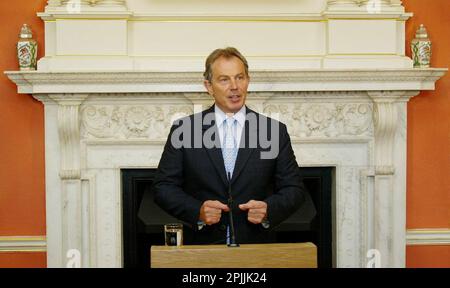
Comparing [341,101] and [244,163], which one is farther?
[341,101]

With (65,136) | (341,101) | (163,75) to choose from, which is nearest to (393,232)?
(341,101)

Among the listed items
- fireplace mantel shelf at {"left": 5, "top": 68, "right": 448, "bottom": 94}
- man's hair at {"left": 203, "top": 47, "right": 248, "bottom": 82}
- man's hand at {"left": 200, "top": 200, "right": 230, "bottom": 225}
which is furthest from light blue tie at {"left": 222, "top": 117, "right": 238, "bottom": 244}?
fireplace mantel shelf at {"left": 5, "top": 68, "right": 448, "bottom": 94}

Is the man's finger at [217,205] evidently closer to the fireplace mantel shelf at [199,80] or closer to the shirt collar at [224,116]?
the shirt collar at [224,116]

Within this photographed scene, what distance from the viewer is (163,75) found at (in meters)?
3.39

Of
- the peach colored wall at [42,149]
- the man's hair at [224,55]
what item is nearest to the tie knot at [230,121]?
the man's hair at [224,55]

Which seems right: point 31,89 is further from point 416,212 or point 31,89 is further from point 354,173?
point 416,212

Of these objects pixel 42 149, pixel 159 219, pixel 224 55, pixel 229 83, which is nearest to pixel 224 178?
pixel 229 83

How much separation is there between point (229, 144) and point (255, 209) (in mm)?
380

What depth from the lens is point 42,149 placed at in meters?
3.55

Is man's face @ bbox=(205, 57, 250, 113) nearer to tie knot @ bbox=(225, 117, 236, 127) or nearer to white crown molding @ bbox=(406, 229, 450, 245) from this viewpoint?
tie knot @ bbox=(225, 117, 236, 127)

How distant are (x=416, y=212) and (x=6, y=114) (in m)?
2.49

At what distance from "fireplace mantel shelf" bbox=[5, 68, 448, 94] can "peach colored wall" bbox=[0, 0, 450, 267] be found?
169 millimetres

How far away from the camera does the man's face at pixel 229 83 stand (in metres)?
2.13

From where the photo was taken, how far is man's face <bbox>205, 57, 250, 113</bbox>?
2.13m
